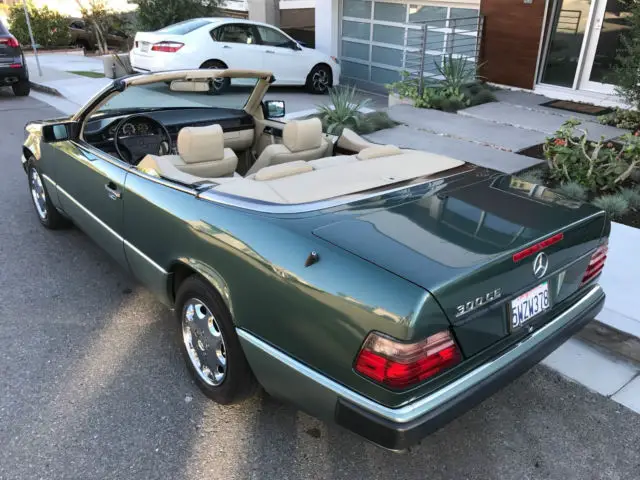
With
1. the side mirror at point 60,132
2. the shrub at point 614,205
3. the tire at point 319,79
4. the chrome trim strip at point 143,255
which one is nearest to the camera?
the chrome trim strip at point 143,255

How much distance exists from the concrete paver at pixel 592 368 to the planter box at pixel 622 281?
0.69ft

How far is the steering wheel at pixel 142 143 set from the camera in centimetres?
400

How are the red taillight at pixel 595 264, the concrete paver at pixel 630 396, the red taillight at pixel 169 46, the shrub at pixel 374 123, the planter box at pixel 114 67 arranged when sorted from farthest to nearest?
the planter box at pixel 114 67
the red taillight at pixel 169 46
the shrub at pixel 374 123
the concrete paver at pixel 630 396
the red taillight at pixel 595 264

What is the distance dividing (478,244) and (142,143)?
271 centimetres

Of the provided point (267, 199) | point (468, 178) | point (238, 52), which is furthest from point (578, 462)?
point (238, 52)

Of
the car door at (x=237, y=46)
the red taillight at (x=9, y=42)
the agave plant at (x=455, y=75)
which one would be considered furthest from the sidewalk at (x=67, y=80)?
the agave plant at (x=455, y=75)

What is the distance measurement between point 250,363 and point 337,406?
560 millimetres

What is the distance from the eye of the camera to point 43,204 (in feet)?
16.4

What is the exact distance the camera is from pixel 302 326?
2266mm

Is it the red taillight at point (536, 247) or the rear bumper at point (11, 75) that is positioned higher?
the red taillight at point (536, 247)

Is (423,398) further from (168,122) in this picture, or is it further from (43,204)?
(43,204)

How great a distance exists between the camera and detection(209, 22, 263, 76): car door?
35.6 feet

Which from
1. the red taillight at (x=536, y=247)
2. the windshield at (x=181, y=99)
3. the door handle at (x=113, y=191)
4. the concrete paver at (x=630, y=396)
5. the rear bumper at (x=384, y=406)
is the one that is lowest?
the concrete paver at (x=630, y=396)

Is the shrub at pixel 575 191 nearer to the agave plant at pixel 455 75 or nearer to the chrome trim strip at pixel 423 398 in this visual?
the chrome trim strip at pixel 423 398
